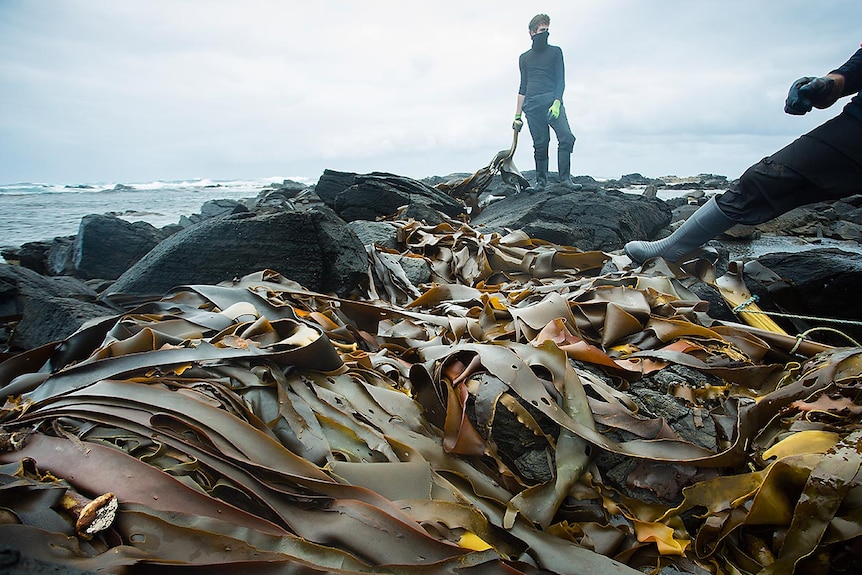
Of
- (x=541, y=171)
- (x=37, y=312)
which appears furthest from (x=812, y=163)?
(x=541, y=171)

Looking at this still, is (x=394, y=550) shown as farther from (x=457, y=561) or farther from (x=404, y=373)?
(x=404, y=373)

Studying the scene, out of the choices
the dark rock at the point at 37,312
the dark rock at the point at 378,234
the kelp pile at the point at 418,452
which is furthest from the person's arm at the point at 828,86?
the dark rock at the point at 37,312

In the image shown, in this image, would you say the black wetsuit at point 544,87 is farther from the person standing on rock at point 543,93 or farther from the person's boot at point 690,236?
the person's boot at point 690,236

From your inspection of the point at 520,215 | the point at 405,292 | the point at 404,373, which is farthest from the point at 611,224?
the point at 404,373

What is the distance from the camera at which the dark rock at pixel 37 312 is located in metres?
1.77

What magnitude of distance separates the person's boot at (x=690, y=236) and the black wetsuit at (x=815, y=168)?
5.8 inches

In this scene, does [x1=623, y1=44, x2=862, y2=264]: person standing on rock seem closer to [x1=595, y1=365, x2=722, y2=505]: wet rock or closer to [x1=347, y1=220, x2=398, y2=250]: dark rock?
[x1=595, y1=365, x2=722, y2=505]: wet rock

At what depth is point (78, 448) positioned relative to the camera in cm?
84

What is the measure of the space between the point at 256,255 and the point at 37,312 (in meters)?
1.01

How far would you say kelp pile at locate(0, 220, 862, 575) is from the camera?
29.8 inches

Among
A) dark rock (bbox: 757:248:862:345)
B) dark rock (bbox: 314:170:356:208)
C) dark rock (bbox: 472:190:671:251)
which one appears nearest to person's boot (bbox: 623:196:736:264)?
dark rock (bbox: 757:248:862:345)

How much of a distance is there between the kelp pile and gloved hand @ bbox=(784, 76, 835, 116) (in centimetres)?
129

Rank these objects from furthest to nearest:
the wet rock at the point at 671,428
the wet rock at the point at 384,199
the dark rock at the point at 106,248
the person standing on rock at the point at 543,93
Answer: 1. the person standing on rock at the point at 543,93
2. the wet rock at the point at 384,199
3. the dark rock at the point at 106,248
4. the wet rock at the point at 671,428

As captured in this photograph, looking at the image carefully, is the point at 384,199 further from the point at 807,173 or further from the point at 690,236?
the point at 807,173
